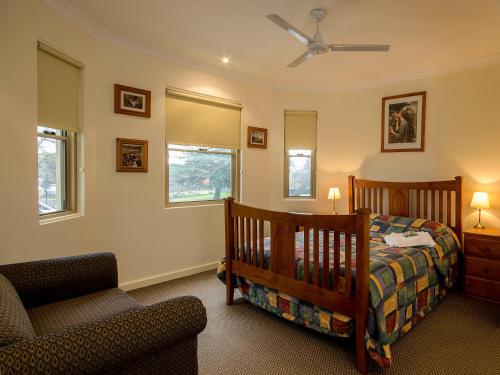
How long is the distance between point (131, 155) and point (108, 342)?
235 cm

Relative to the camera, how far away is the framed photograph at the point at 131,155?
308 cm

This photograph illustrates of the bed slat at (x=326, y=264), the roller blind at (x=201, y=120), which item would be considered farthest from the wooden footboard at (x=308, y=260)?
the roller blind at (x=201, y=120)

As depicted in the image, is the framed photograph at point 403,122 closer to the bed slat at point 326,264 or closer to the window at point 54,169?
the bed slat at point 326,264

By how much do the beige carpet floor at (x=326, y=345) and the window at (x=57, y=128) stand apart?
124cm

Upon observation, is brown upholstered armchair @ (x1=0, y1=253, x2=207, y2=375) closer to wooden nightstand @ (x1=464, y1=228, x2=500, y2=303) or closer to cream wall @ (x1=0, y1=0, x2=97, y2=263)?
cream wall @ (x1=0, y1=0, x2=97, y2=263)

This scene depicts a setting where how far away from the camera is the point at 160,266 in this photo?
3445 mm

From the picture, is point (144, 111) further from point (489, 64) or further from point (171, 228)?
point (489, 64)

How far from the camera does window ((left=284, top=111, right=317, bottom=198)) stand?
4543 mm

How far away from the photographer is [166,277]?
3475 mm

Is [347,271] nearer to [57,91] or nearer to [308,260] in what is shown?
[308,260]

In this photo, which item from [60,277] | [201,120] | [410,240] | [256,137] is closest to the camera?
[60,277]

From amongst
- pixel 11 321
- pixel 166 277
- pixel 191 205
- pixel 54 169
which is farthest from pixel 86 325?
pixel 191 205

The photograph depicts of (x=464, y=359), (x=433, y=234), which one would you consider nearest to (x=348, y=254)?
(x=464, y=359)

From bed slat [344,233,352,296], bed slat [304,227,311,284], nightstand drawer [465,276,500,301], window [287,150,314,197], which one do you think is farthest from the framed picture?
nightstand drawer [465,276,500,301]
